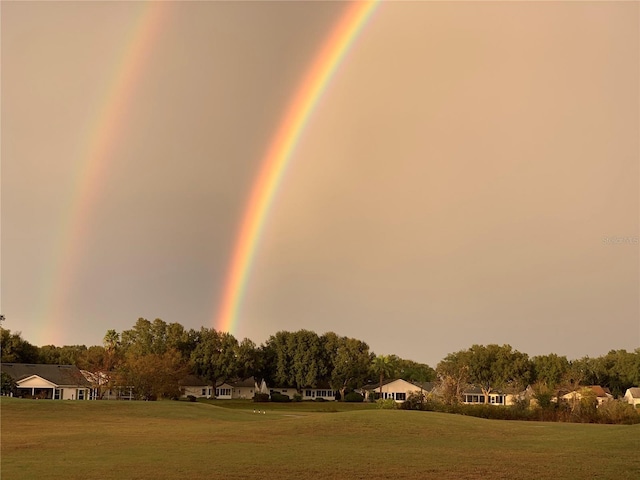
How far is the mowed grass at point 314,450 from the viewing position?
22.7 m

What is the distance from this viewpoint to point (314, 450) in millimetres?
29953

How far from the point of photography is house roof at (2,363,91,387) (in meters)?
108

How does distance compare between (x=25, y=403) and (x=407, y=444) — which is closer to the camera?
(x=407, y=444)

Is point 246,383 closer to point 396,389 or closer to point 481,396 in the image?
point 396,389

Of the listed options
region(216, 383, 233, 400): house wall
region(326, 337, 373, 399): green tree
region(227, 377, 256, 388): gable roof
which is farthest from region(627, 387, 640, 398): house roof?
region(216, 383, 233, 400): house wall

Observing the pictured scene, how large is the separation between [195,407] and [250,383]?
8479 centimetres

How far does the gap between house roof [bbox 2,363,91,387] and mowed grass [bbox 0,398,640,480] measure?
198ft

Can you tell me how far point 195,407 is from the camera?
6456 centimetres

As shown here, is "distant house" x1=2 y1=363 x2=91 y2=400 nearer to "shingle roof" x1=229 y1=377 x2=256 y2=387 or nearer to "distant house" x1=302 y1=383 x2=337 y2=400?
"shingle roof" x1=229 y1=377 x2=256 y2=387

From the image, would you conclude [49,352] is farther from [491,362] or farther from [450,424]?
[450,424]

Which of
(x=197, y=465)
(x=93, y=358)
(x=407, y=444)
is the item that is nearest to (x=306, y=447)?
(x=407, y=444)

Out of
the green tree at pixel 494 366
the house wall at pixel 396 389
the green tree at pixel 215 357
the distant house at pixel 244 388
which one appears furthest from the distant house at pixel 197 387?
→ the green tree at pixel 494 366

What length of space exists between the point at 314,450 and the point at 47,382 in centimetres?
9148

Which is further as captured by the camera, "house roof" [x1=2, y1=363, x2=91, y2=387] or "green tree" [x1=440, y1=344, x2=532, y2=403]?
"green tree" [x1=440, y1=344, x2=532, y2=403]
